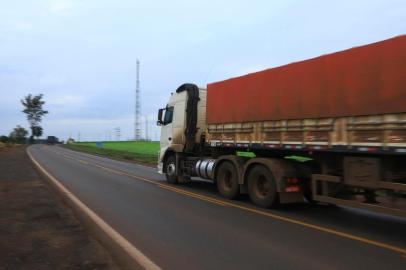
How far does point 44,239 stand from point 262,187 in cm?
582

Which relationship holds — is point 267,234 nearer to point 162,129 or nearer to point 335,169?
point 335,169

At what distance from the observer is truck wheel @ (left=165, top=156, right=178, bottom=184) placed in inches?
683

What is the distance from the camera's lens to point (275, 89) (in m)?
11.4

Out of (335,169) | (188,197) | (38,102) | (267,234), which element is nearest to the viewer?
(267,234)

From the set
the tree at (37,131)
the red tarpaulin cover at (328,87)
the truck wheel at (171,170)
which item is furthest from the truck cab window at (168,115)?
the tree at (37,131)

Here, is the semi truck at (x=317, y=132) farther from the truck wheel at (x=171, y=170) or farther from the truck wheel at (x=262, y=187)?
the truck wheel at (x=171, y=170)

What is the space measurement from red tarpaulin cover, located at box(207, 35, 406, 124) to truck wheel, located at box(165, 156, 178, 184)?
14.6 feet

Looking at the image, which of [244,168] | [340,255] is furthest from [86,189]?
[340,255]

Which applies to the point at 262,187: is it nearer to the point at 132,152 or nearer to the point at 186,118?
the point at 186,118

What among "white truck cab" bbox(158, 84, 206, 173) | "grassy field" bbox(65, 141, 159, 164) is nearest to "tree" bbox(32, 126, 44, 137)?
"grassy field" bbox(65, 141, 159, 164)

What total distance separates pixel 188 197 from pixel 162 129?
17.8 feet

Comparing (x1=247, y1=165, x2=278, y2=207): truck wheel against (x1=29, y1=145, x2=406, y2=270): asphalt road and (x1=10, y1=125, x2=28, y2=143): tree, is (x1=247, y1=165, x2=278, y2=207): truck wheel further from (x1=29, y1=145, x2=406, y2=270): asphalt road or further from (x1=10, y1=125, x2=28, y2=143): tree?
(x1=10, y1=125, x2=28, y2=143): tree

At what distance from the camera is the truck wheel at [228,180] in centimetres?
1286

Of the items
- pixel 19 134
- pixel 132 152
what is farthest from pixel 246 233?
pixel 19 134
